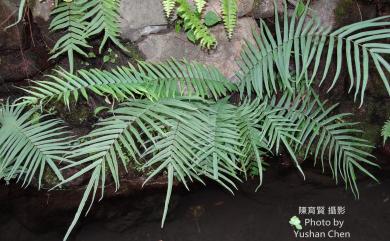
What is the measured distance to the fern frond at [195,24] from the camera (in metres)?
1.97

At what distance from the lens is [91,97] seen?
2.22 metres

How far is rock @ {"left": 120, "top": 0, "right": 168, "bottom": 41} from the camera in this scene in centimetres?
216

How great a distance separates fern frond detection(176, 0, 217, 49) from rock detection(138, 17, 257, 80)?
0.11 meters

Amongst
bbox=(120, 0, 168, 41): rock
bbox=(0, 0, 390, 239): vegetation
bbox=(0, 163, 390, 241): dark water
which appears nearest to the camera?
bbox=(0, 0, 390, 239): vegetation

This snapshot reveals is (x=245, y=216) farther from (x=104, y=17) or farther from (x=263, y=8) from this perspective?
(x=104, y=17)

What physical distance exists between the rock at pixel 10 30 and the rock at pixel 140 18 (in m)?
0.56

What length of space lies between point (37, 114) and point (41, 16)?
1.85ft

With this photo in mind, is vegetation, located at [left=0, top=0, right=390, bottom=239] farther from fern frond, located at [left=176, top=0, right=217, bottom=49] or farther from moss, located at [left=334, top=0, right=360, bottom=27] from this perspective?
moss, located at [left=334, top=0, right=360, bottom=27]

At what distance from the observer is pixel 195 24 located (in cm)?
204

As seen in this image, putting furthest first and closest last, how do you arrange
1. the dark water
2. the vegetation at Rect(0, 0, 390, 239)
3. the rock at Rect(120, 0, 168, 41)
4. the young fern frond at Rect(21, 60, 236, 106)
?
the dark water < the rock at Rect(120, 0, 168, 41) < the young fern frond at Rect(21, 60, 236, 106) < the vegetation at Rect(0, 0, 390, 239)

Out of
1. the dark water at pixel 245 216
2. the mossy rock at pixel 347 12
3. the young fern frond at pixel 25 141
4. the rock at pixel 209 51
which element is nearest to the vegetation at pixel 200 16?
the rock at pixel 209 51

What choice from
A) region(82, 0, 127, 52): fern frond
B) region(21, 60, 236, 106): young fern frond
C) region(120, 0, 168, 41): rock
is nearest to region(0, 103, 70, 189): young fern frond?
region(21, 60, 236, 106): young fern frond

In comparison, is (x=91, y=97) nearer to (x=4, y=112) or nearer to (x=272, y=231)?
(x=4, y=112)

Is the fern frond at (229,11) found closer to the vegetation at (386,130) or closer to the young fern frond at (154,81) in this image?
the young fern frond at (154,81)
